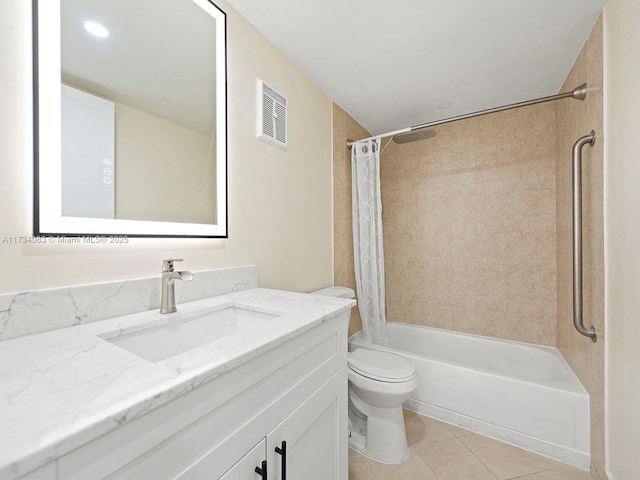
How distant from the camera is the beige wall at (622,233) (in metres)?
1.04

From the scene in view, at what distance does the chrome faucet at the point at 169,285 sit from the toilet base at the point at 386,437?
1.25 m

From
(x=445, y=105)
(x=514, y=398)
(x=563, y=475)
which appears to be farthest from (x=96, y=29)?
(x=563, y=475)

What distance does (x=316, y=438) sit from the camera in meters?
0.91

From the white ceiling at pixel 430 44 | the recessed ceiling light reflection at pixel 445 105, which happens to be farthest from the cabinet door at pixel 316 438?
the recessed ceiling light reflection at pixel 445 105

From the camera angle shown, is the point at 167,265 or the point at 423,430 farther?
the point at 423,430

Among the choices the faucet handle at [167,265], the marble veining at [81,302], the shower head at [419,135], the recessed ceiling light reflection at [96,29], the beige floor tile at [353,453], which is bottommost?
the beige floor tile at [353,453]

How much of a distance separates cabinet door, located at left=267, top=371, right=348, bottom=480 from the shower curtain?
1143 mm

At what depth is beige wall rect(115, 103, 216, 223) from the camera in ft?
3.13

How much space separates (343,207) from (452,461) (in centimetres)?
172

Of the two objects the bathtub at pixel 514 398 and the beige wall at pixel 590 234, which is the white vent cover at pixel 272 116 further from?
the beige wall at pixel 590 234

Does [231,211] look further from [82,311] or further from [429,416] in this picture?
[429,416]

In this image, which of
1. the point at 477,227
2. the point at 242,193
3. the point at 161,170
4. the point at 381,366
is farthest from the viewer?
the point at 477,227

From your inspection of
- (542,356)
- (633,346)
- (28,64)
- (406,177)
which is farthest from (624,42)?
(28,64)

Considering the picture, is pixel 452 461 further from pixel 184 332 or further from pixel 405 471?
pixel 184 332
